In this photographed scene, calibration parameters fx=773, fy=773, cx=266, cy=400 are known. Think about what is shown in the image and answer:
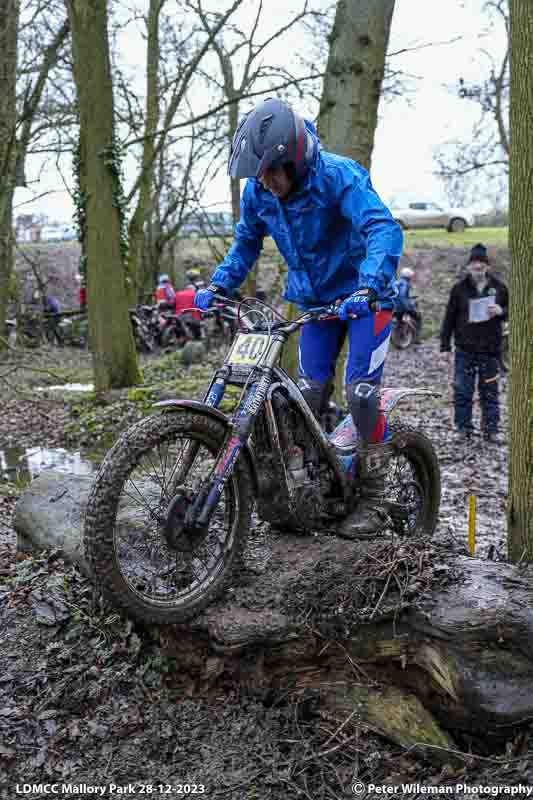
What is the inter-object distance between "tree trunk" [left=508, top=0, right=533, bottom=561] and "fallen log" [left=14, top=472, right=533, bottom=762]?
525 millimetres

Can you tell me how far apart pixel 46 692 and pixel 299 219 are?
8.19 ft

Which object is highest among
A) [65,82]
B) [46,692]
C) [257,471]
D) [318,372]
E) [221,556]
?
[65,82]

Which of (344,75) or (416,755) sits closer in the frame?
(416,755)

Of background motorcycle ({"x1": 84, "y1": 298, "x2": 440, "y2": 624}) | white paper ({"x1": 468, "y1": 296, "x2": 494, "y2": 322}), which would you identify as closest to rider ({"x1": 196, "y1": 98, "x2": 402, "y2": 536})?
background motorcycle ({"x1": 84, "y1": 298, "x2": 440, "y2": 624})

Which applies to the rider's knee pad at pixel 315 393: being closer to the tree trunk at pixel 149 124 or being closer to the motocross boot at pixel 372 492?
the motocross boot at pixel 372 492

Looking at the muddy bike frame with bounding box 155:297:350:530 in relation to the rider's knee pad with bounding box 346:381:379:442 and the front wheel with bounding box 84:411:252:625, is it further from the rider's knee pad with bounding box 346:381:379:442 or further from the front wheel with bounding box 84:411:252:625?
the rider's knee pad with bounding box 346:381:379:442

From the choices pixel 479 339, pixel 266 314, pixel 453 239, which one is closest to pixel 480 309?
pixel 479 339

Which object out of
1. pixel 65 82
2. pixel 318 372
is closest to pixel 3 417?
pixel 318 372

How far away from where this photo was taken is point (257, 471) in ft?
Result: 12.1

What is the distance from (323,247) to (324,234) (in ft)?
0.29

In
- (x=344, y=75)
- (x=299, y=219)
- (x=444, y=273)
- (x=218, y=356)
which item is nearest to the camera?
(x=299, y=219)

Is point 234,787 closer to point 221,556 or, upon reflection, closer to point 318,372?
point 221,556

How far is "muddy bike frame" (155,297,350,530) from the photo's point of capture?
3357 mm

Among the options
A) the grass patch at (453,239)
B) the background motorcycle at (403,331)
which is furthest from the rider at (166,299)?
the grass patch at (453,239)
